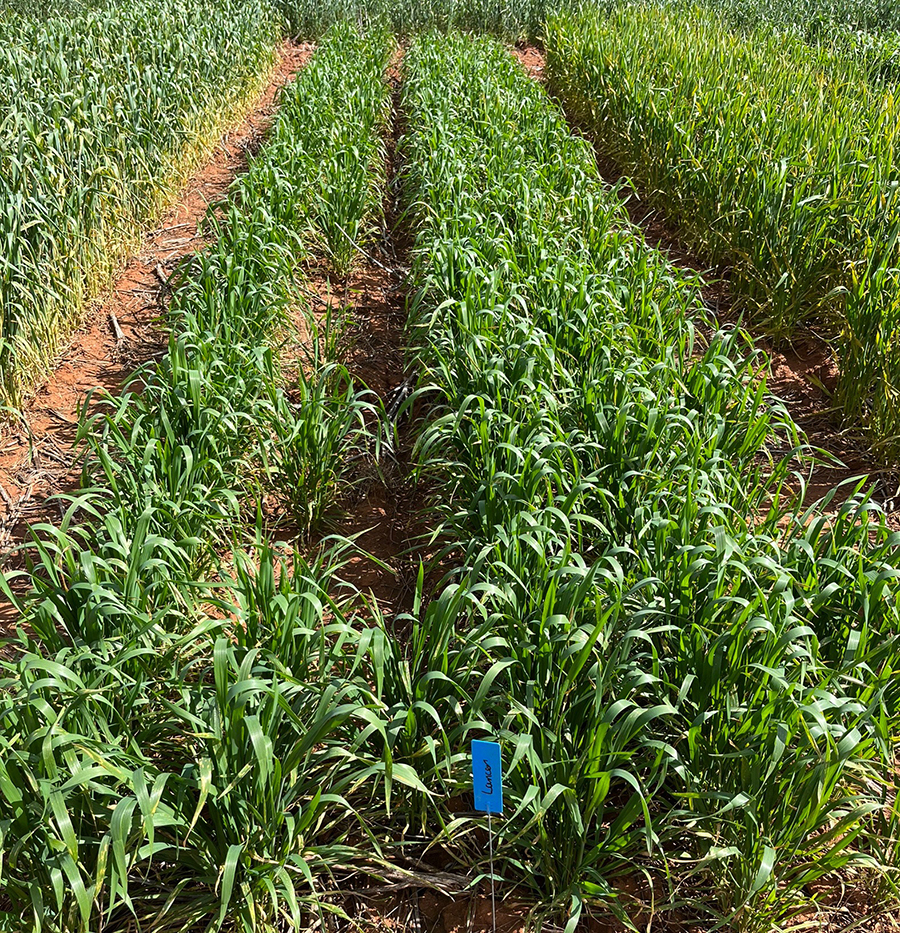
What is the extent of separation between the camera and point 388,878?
1.90 m

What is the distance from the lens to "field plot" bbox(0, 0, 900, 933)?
1.75m

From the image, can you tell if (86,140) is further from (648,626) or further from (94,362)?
(648,626)

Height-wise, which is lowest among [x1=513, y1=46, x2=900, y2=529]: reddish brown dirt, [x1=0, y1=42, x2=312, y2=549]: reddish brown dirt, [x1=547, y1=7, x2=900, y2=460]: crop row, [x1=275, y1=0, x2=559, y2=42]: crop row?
[x1=0, y1=42, x2=312, y2=549]: reddish brown dirt

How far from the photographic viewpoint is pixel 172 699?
2229mm

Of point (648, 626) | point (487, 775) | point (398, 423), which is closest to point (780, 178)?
point (398, 423)

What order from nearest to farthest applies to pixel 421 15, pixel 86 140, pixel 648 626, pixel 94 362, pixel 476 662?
pixel 476 662, pixel 648 626, pixel 94 362, pixel 86 140, pixel 421 15

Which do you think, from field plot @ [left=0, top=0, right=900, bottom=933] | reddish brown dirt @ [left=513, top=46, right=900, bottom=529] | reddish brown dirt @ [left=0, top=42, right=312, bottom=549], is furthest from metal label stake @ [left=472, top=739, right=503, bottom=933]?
reddish brown dirt @ [left=0, top=42, right=312, bottom=549]

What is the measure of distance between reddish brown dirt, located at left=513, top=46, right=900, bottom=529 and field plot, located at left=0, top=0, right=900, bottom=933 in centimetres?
14

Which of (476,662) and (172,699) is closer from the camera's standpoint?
(476,662)

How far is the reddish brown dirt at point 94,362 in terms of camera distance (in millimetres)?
3301

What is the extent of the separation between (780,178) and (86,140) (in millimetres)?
3780

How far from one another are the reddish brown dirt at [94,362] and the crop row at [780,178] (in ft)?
10.2

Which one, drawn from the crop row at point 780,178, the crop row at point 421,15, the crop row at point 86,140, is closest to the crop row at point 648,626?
the crop row at point 780,178

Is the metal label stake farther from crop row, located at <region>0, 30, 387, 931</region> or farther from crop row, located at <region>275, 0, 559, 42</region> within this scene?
crop row, located at <region>275, 0, 559, 42</region>
